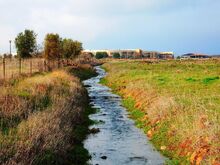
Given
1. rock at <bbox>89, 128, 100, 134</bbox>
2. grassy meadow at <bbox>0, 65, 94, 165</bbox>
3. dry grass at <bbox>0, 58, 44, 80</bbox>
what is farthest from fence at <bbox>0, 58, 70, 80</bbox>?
rock at <bbox>89, 128, 100, 134</bbox>

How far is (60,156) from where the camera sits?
645 inches

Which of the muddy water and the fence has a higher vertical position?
the fence

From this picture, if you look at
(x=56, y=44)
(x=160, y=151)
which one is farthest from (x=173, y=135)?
→ (x=56, y=44)

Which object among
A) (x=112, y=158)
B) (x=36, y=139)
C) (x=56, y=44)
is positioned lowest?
(x=112, y=158)

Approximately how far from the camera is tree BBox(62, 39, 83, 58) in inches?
3745

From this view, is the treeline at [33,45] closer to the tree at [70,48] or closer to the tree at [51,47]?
the tree at [51,47]

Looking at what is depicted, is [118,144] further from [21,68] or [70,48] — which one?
[70,48]

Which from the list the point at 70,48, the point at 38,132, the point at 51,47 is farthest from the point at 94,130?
the point at 70,48

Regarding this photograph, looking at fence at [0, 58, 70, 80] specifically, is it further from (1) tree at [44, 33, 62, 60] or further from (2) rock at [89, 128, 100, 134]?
(2) rock at [89, 128, 100, 134]

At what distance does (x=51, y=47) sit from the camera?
77188 millimetres

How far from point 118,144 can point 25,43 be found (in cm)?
5770

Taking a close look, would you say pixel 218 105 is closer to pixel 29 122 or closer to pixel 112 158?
pixel 112 158

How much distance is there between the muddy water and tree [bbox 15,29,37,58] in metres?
46.1

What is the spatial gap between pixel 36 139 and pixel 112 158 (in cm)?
530
